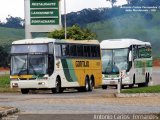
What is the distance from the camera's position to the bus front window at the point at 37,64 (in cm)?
Answer: 3747

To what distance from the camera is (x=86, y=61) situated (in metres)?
42.4

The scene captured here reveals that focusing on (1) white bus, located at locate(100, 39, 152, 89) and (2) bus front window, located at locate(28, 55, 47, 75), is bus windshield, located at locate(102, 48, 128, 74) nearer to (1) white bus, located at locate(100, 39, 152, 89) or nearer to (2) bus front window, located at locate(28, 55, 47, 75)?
(1) white bus, located at locate(100, 39, 152, 89)

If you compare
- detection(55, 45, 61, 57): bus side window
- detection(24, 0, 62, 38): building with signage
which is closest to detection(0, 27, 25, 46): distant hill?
detection(24, 0, 62, 38): building with signage

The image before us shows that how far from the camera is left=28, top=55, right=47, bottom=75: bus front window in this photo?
123 feet

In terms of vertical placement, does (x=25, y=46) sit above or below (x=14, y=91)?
above

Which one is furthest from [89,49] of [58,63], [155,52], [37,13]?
[155,52]

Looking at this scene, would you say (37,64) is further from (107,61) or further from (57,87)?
(107,61)

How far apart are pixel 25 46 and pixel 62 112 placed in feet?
54.1

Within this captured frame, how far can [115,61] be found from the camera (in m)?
45.3

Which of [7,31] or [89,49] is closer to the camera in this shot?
[89,49]

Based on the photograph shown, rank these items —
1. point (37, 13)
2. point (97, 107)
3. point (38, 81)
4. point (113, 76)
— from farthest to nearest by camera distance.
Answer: point (37, 13) → point (113, 76) → point (38, 81) → point (97, 107)

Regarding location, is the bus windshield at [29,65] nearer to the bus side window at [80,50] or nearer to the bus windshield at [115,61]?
the bus side window at [80,50]

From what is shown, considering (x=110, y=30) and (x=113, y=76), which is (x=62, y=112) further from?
(x=110, y=30)

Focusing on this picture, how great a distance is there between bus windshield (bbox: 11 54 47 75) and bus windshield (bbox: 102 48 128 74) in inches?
336
